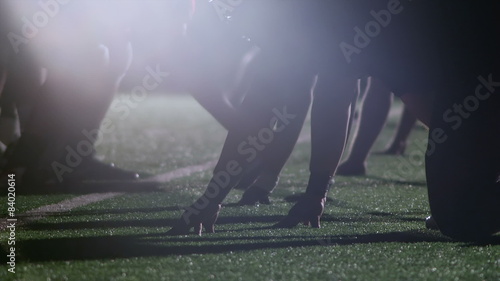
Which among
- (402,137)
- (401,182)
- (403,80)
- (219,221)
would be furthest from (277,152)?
(402,137)

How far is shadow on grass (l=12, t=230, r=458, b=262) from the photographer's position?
3.27m

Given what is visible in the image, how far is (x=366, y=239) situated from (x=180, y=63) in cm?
192

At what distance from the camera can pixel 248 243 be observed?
354 centimetres

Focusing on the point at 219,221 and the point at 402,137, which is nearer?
the point at 219,221

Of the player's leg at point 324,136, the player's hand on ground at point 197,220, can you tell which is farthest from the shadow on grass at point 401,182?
the player's hand on ground at point 197,220

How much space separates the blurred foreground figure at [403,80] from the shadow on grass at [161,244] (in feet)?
0.52

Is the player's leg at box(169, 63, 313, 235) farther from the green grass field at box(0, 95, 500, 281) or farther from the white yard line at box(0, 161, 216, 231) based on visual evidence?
the white yard line at box(0, 161, 216, 231)

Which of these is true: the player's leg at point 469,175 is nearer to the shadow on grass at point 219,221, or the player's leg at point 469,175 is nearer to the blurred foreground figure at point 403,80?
A: the blurred foreground figure at point 403,80

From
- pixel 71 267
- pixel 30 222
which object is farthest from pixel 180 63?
pixel 71 267

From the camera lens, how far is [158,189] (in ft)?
17.5

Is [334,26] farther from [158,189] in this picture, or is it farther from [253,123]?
[158,189]

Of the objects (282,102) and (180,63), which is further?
(180,63)

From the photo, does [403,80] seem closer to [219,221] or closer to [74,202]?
[219,221]

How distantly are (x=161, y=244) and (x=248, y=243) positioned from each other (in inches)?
12.6
